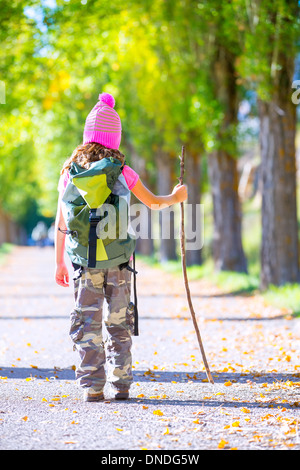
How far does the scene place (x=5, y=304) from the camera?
13.2 metres

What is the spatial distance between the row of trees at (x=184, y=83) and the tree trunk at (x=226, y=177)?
3cm

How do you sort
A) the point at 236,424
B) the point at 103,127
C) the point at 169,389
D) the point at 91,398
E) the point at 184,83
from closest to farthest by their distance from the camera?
the point at 236,424 < the point at 91,398 < the point at 103,127 < the point at 169,389 < the point at 184,83

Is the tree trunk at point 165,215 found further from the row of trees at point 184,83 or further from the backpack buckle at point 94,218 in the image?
the backpack buckle at point 94,218

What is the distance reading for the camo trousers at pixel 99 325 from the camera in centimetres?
500

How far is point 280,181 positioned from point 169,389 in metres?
7.42

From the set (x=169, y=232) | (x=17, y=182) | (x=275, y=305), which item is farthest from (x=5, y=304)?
(x=17, y=182)

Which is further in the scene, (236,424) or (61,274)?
(61,274)

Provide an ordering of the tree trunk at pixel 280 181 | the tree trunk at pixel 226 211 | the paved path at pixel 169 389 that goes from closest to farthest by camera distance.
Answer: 1. the paved path at pixel 169 389
2. the tree trunk at pixel 280 181
3. the tree trunk at pixel 226 211

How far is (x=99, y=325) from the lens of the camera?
16.6 ft

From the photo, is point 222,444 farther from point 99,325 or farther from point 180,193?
point 180,193

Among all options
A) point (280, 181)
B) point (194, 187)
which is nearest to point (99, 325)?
point (280, 181)

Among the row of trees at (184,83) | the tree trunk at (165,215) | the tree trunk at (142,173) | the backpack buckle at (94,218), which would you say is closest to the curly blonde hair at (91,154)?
the backpack buckle at (94,218)
